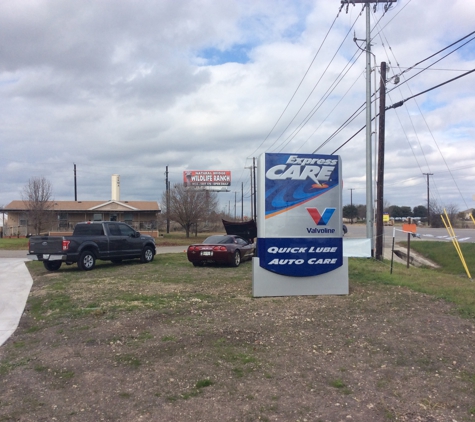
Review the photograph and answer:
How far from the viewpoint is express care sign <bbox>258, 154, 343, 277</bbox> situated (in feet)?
32.7

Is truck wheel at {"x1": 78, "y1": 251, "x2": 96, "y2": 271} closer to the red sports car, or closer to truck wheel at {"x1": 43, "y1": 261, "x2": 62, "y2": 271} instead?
truck wheel at {"x1": 43, "y1": 261, "x2": 62, "y2": 271}

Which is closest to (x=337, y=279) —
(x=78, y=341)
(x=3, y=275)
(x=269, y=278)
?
(x=269, y=278)

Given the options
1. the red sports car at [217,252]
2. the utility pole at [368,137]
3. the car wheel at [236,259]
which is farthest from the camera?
the utility pole at [368,137]

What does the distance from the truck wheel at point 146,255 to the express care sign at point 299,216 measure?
33.1 feet

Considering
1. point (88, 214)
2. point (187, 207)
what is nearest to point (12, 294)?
point (187, 207)

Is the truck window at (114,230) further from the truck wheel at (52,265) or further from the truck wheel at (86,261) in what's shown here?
the truck wheel at (52,265)

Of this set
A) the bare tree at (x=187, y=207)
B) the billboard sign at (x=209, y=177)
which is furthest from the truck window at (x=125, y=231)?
the billboard sign at (x=209, y=177)

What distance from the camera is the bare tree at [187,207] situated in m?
45.1

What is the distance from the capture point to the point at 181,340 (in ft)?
21.9

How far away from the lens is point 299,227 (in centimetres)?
1007

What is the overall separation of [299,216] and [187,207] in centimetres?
3537

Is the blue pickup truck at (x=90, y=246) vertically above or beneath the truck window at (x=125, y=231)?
beneath

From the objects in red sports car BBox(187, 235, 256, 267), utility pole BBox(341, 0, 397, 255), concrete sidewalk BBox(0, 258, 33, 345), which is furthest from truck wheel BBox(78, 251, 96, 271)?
utility pole BBox(341, 0, 397, 255)

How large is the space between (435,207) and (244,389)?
78.5m
